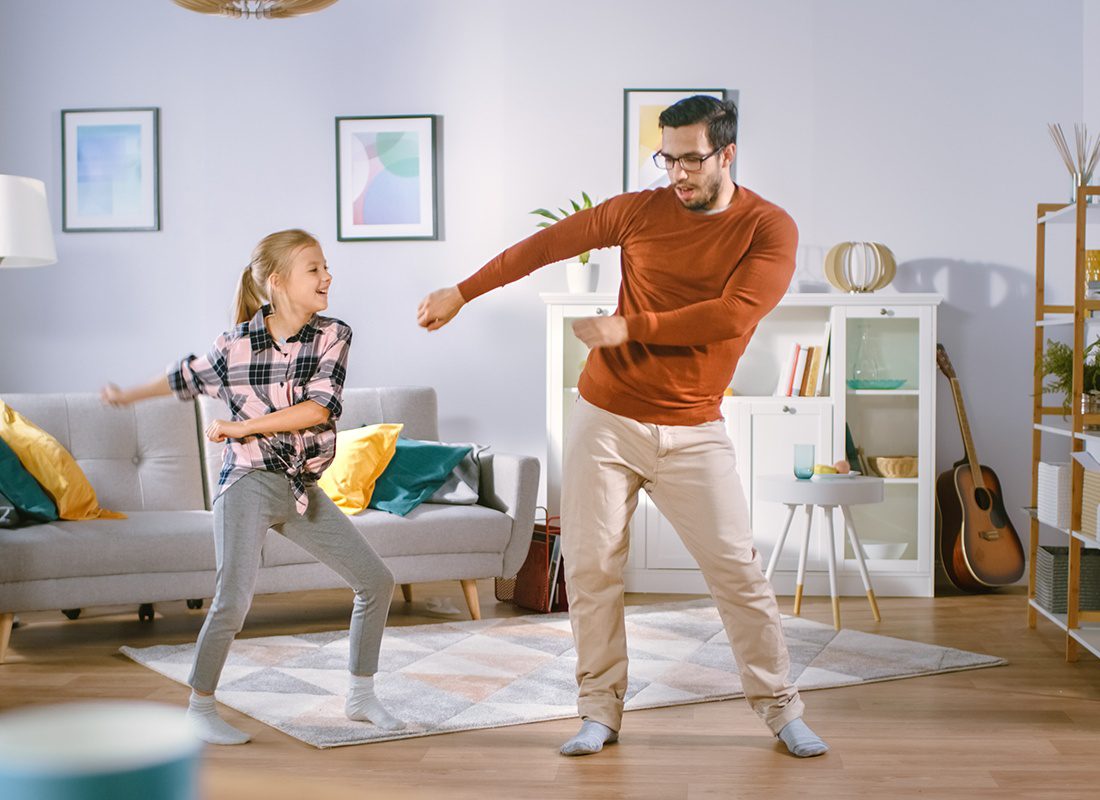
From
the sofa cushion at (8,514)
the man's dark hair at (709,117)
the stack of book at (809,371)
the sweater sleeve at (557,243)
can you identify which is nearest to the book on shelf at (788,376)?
the stack of book at (809,371)

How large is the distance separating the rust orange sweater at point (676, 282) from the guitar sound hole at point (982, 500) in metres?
2.49

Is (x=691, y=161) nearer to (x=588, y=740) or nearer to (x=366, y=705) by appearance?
(x=588, y=740)

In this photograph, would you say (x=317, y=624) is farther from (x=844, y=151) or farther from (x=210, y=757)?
(x=844, y=151)

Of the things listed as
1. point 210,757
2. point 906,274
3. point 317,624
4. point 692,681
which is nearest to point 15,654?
point 317,624

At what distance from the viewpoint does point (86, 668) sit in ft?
11.2

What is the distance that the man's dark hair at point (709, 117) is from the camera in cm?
241

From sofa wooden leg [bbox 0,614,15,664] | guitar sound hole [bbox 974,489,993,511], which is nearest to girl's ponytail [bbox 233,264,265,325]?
sofa wooden leg [bbox 0,614,15,664]

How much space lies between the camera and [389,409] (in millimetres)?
4508

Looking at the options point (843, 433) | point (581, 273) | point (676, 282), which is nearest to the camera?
point (676, 282)

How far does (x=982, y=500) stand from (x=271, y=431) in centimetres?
319

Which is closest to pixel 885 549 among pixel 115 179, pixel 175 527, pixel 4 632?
pixel 175 527

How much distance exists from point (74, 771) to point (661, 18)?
4867 millimetres

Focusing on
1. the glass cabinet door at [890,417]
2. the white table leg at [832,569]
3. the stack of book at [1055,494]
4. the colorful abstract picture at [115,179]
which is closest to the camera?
the stack of book at [1055,494]

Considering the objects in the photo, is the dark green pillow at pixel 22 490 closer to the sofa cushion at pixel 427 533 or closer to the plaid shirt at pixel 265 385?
the sofa cushion at pixel 427 533
